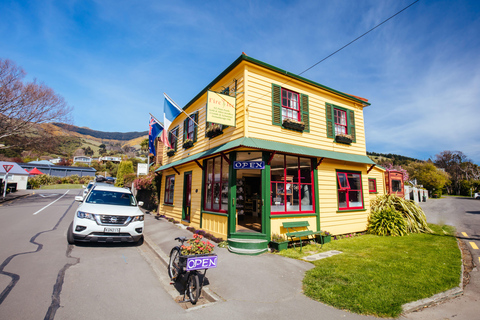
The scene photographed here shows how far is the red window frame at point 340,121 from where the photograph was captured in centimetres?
1103

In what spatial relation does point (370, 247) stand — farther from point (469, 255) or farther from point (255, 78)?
point (255, 78)

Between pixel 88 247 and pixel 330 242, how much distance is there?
28.3 ft

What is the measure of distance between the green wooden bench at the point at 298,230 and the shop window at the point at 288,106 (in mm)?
3738

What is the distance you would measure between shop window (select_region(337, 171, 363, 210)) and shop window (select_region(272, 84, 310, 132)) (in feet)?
10.5

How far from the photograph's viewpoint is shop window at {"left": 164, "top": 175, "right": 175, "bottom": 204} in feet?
47.4

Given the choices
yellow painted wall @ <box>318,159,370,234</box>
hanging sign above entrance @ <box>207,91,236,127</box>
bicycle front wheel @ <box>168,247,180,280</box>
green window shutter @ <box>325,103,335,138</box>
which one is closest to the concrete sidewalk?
bicycle front wheel @ <box>168,247,180,280</box>

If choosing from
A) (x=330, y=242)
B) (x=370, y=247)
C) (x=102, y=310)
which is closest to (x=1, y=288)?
(x=102, y=310)

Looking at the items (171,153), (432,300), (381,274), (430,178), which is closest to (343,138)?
(381,274)

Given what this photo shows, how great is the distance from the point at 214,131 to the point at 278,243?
5.06m

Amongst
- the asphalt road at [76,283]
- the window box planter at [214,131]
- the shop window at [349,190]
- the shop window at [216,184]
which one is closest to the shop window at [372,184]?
the shop window at [349,190]

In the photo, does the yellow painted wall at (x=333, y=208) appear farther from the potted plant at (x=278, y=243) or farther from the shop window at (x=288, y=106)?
the potted plant at (x=278, y=243)

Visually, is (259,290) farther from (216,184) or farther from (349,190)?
(349,190)

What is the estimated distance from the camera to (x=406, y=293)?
4488mm

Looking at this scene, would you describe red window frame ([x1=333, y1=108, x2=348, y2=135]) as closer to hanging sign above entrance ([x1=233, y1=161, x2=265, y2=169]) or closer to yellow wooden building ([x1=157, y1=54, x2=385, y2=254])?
yellow wooden building ([x1=157, y1=54, x2=385, y2=254])
